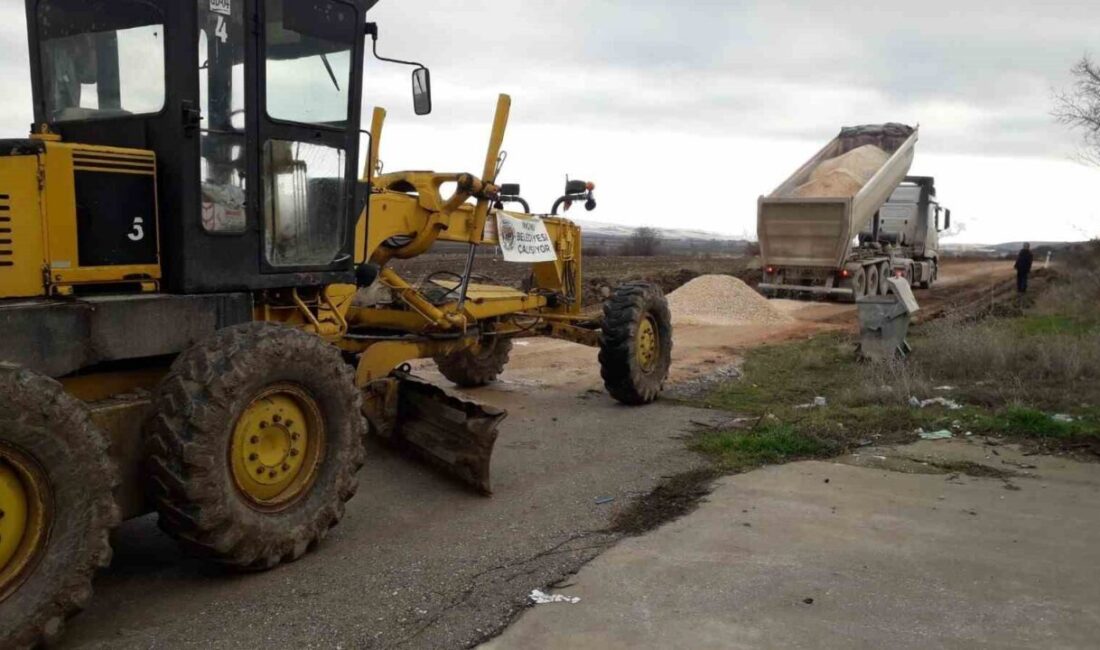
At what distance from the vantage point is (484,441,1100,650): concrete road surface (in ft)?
14.0

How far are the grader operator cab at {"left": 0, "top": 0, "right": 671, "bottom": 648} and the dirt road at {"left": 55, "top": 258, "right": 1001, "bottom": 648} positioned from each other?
254mm

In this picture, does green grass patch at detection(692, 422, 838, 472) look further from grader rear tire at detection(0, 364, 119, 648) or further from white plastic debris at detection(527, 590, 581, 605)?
grader rear tire at detection(0, 364, 119, 648)

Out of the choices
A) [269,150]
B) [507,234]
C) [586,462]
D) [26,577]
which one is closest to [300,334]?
[269,150]

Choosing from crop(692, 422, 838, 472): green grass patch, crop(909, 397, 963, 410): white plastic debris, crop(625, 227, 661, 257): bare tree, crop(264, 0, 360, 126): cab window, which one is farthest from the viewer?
crop(625, 227, 661, 257): bare tree

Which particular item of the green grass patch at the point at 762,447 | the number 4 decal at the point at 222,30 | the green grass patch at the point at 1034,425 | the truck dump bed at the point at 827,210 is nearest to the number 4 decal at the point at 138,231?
the number 4 decal at the point at 222,30

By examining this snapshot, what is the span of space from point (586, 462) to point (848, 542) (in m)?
2.41

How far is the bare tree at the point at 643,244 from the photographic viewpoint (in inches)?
2665

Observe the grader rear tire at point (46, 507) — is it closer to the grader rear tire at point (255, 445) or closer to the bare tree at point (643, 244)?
the grader rear tire at point (255, 445)

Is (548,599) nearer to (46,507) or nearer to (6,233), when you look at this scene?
(46,507)

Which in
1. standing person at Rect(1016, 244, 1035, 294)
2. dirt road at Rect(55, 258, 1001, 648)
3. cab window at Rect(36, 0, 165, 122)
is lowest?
dirt road at Rect(55, 258, 1001, 648)

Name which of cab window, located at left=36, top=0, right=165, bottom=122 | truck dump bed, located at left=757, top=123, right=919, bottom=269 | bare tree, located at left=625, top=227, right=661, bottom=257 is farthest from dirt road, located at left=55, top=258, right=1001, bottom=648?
bare tree, located at left=625, top=227, right=661, bottom=257

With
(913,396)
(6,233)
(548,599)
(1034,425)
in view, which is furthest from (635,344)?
(6,233)

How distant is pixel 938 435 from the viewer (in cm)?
794

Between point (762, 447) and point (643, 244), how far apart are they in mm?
63626
